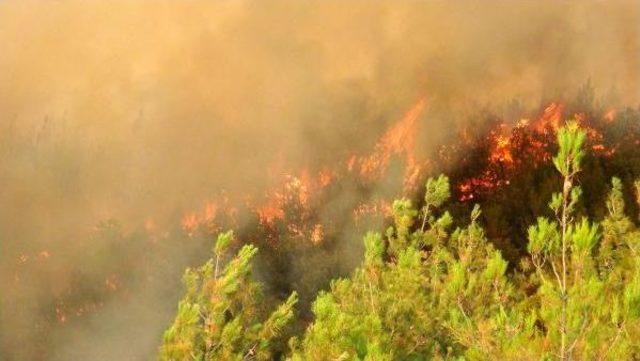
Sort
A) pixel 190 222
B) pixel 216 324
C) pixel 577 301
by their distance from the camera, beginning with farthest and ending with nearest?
A: pixel 190 222 < pixel 216 324 < pixel 577 301

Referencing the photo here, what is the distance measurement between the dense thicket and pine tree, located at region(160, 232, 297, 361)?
1 cm

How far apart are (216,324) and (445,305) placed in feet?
11.9

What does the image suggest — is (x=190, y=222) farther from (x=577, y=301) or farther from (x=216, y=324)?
(x=577, y=301)

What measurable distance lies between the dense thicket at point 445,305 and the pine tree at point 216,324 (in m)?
0.01

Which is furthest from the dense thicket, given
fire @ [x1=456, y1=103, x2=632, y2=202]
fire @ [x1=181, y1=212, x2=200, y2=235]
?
fire @ [x1=181, y1=212, x2=200, y2=235]

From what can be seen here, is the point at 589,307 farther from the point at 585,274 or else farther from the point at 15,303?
the point at 15,303

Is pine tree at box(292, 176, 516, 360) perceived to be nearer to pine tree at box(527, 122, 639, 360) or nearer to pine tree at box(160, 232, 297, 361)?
pine tree at box(160, 232, 297, 361)

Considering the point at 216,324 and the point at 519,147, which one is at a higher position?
the point at 519,147

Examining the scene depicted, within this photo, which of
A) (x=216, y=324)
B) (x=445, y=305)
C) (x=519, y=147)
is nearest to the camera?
(x=216, y=324)

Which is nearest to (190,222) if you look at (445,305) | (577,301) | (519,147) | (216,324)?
(519,147)

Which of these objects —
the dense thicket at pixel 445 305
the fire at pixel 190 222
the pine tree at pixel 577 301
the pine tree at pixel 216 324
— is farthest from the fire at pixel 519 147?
the pine tree at pixel 577 301

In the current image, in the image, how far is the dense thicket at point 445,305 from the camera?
13.6 feet

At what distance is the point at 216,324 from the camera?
21.3 feet

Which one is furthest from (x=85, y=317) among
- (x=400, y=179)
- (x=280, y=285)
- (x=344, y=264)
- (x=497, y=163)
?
(x=497, y=163)
